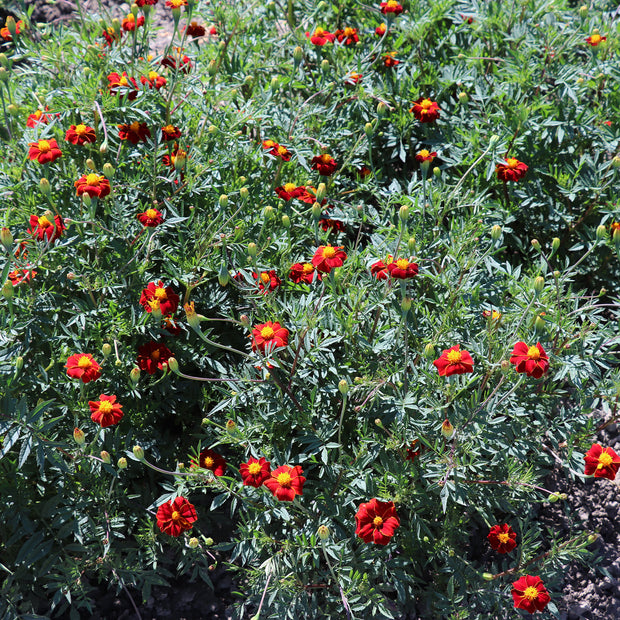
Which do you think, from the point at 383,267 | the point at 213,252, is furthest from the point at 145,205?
the point at 383,267

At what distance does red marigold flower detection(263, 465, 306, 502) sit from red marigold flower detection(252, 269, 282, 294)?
25.9 inches

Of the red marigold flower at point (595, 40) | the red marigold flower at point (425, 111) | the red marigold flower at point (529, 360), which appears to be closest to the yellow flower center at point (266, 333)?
the red marigold flower at point (529, 360)

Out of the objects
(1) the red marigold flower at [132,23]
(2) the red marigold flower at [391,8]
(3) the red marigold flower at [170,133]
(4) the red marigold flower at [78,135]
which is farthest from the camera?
(2) the red marigold flower at [391,8]

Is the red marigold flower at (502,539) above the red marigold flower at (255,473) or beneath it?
beneath

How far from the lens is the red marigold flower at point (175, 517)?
2.13 metres

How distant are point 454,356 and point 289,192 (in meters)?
1.05

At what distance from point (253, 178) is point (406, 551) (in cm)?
163

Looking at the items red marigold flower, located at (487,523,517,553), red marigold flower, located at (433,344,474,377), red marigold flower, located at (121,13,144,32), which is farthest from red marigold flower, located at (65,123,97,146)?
red marigold flower, located at (487,523,517,553)

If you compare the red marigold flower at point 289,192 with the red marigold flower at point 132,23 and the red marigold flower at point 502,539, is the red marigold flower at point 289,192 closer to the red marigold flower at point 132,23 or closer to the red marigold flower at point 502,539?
the red marigold flower at point 132,23

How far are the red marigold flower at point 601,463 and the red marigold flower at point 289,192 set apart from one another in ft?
4.70

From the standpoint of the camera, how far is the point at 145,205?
8.77ft

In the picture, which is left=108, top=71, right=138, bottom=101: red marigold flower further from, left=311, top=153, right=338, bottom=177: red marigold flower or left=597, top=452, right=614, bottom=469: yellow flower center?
left=597, top=452, right=614, bottom=469: yellow flower center

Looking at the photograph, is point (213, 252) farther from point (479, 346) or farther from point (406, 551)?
point (406, 551)

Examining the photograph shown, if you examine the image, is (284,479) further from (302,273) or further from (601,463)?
(601,463)
